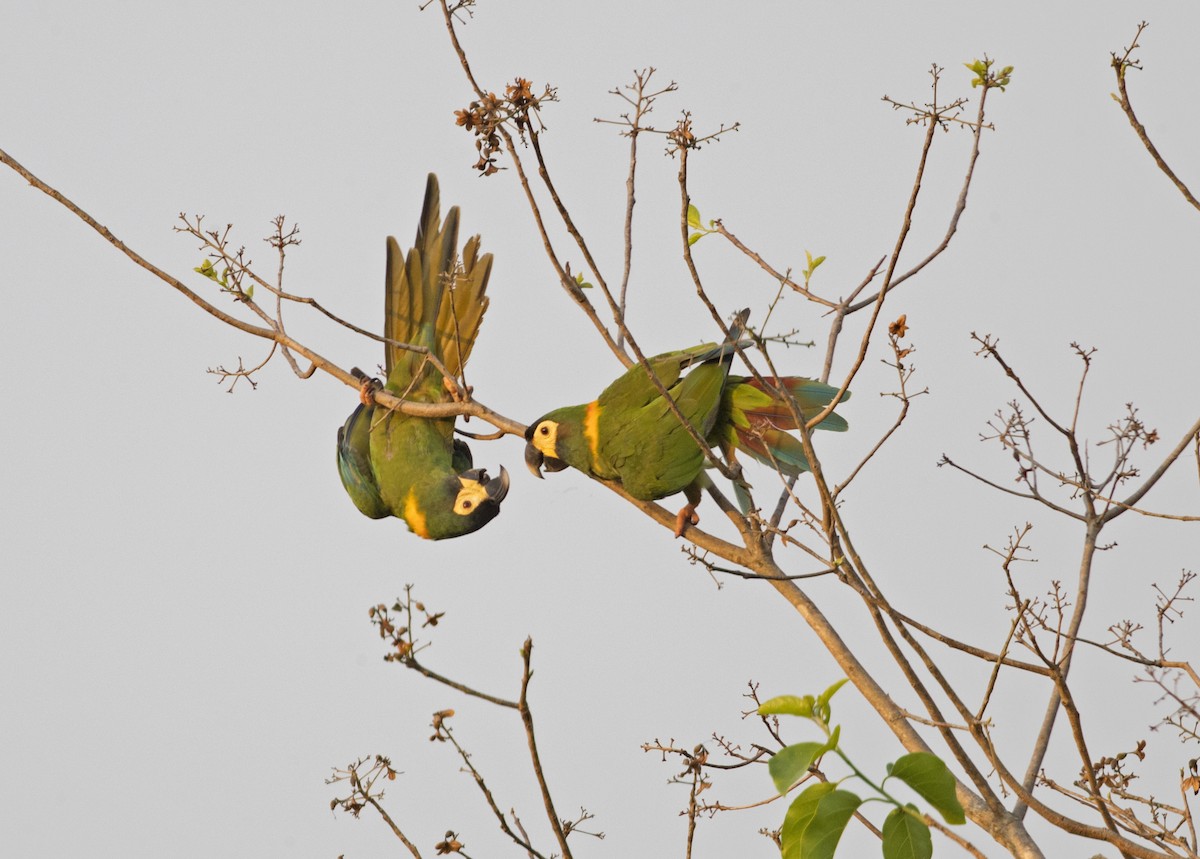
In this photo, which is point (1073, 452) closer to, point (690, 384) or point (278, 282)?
point (690, 384)

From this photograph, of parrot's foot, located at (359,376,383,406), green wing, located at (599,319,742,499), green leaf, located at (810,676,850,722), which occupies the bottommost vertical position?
green leaf, located at (810,676,850,722)

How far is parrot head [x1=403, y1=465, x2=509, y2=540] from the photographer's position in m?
4.37

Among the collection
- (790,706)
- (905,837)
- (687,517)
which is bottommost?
(905,837)

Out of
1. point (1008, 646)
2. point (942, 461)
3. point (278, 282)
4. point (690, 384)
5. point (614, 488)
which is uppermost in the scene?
point (278, 282)

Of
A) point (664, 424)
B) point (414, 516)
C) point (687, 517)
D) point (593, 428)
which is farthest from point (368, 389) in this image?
point (687, 517)

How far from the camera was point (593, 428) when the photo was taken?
3889mm

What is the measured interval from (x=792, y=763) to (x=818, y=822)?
107 mm

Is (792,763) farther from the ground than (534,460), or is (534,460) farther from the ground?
(534,460)

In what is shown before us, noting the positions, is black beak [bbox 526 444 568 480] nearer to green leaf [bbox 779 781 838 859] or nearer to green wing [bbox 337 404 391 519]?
green wing [bbox 337 404 391 519]

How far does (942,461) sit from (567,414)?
148 centimetres

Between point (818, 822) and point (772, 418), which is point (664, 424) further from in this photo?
point (818, 822)

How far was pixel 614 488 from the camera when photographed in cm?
362

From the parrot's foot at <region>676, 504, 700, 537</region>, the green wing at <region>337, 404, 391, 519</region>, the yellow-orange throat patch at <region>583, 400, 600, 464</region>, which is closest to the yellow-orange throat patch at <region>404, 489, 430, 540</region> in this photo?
the green wing at <region>337, 404, 391, 519</region>

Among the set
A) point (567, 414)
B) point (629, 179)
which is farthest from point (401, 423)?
point (629, 179)
